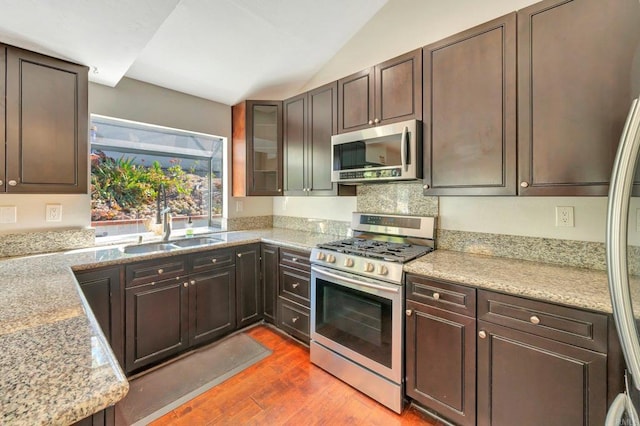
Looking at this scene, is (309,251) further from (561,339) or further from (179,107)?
(179,107)

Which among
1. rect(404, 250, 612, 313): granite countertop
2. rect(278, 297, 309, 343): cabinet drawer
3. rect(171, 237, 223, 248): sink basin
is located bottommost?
rect(278, 297, 309, 343): cabinet drawer

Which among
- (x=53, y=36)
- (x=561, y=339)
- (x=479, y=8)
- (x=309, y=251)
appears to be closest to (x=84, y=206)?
(x=53, y=36)

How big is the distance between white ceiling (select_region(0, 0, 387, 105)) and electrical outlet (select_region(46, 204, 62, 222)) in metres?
1.03

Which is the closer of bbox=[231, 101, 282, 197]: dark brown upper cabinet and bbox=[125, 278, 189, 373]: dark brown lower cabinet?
bbox=[125, 278, 189, 373]: dark brown lower cabinet

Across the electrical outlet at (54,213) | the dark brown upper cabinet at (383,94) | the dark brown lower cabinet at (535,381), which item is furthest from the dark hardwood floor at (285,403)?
the dark brown upper cabinet at (383,94)

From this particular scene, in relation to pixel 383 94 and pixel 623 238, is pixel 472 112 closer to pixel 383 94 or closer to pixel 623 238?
pixel 383 94

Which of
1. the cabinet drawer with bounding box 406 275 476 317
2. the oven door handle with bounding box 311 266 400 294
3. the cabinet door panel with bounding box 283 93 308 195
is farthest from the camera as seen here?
the cabinet door panel with bounding box 283 93 308 195

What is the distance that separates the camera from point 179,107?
2.80 meters

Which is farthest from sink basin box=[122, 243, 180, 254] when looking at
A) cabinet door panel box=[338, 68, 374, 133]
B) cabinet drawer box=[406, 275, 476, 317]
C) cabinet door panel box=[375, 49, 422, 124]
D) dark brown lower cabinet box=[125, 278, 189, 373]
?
cabinet door panel box=[375, 49, 422, 124]

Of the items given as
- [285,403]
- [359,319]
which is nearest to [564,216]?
[359,319]

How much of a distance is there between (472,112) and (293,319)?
207 centimetres

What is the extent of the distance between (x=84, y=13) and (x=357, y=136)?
5.82ft

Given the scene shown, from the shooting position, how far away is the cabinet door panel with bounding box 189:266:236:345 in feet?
7.54

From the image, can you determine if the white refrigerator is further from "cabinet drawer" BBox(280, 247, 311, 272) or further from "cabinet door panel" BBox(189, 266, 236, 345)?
"cabinet door panel" BBox(189, 266, 236, 345)
